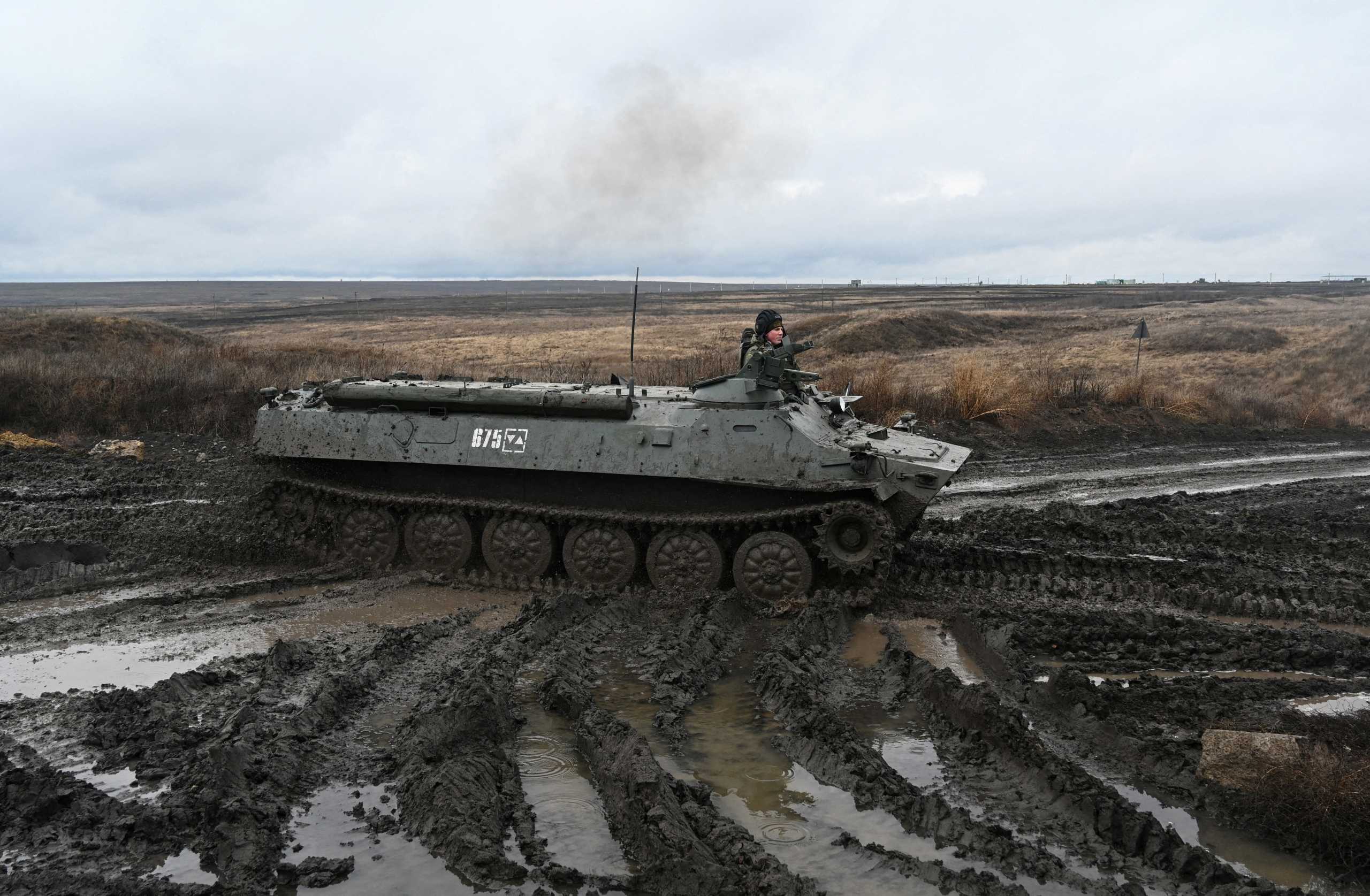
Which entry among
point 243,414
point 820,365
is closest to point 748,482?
point 243,414

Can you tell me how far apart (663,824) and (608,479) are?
19.2ft

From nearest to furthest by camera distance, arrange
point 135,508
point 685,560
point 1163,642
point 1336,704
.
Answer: point 1336,704 → point 1163,642 → point 685,560 → point 135,508

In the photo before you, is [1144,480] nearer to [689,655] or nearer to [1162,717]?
[1162,717]

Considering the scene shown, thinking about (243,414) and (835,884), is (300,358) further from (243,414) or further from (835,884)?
(835,884)

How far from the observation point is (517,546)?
37.6ft

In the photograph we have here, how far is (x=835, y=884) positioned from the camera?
554 centimetres

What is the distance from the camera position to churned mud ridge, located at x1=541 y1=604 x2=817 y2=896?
5336 mm

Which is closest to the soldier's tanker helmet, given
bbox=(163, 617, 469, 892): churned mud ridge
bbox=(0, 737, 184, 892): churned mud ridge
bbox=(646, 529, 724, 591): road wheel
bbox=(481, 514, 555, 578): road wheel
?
bbox=(646, 529, 724, 591): road wheel

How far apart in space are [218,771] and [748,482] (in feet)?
18.8

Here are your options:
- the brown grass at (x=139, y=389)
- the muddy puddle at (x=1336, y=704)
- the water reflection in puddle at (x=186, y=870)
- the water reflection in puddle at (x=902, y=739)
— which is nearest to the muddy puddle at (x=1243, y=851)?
the water reflection in puddle at (x=902, y=739)

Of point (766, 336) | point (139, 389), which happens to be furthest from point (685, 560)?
point (139, 389)

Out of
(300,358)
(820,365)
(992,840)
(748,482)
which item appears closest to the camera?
(992,840)

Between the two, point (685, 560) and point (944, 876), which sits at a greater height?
point (685, 560)

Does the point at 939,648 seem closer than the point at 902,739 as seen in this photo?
No
